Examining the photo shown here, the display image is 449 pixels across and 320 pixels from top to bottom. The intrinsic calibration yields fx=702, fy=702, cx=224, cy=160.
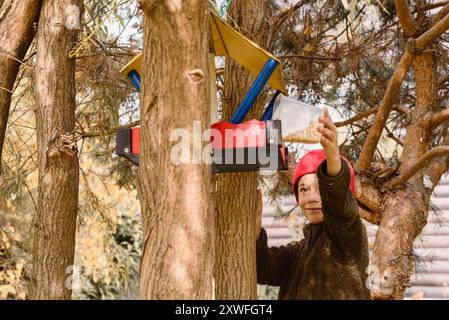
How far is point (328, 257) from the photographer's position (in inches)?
100

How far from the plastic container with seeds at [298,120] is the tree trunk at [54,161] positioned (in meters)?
0.93

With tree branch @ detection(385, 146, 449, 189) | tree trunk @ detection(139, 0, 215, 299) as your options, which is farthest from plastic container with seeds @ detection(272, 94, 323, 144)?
tree branch @ detection(385, 146, 449, 189)

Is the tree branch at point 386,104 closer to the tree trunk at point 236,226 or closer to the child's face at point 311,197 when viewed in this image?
the tree trunk at point 236,226

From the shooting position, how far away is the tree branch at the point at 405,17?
3.79 meters

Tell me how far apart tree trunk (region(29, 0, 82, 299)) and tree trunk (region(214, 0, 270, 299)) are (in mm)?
617

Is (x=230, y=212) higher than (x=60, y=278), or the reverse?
(x=230, y=212)

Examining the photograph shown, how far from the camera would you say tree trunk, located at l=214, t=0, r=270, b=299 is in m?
2.67

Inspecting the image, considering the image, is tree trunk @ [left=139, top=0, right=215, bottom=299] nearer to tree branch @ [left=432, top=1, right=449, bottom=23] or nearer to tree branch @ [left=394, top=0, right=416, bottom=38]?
tree branch @ [left=394, top=0, right=416, bottom=38]

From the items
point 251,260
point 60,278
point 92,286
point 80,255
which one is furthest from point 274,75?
point 92,286

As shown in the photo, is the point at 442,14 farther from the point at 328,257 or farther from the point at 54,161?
the point at 54,161
